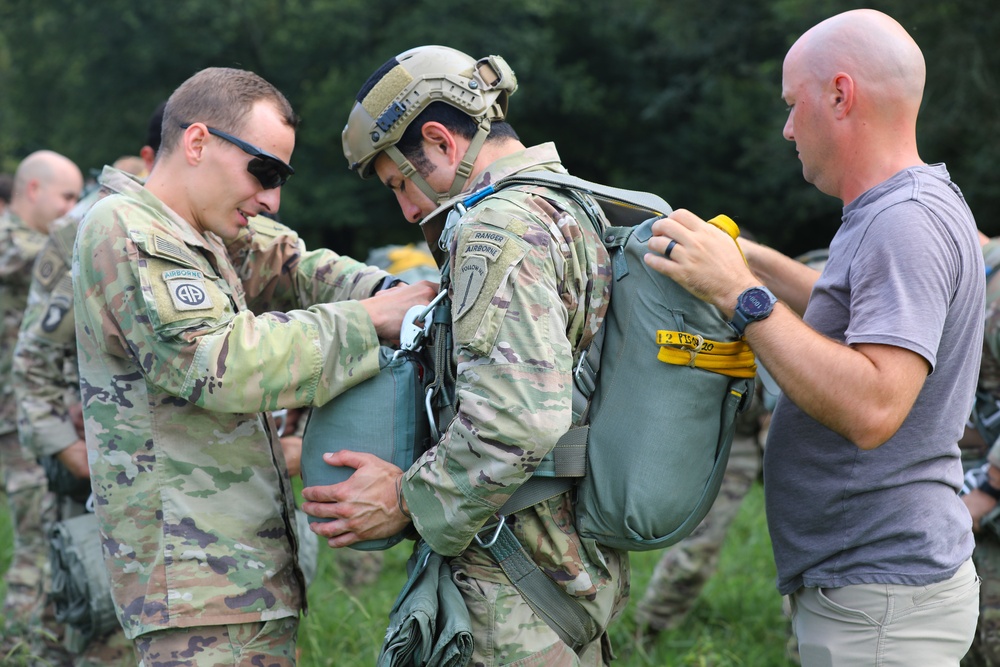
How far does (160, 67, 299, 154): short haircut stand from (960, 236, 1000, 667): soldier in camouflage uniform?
313 cm

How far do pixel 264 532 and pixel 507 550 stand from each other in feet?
2.43

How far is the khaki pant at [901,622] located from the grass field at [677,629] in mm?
2200

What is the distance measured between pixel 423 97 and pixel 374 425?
928 mm

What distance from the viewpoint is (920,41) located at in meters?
14.9

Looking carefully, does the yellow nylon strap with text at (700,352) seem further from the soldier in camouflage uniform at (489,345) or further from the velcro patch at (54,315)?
the velcro patch at (54,315)

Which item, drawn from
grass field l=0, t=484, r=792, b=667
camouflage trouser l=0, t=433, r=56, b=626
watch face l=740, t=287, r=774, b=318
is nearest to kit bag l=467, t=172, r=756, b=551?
watch face l=740, t=287, r=774, b=318

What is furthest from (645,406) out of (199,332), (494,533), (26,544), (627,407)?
(26,544)

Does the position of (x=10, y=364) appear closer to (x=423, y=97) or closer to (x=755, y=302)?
(x=423, y=97)

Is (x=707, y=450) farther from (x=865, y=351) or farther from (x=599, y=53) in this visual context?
(x=599, y=53)

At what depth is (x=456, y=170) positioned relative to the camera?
289cm

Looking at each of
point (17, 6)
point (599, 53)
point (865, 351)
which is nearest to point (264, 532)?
point (865, 351)

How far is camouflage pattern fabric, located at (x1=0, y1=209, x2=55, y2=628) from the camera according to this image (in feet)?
17.9

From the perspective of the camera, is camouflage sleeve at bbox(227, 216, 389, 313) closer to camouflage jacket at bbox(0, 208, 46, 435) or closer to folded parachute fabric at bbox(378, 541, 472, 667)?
folded parachute fabric at bbox(378, 541, 472, 667)

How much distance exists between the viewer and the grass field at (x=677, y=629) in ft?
16.6
